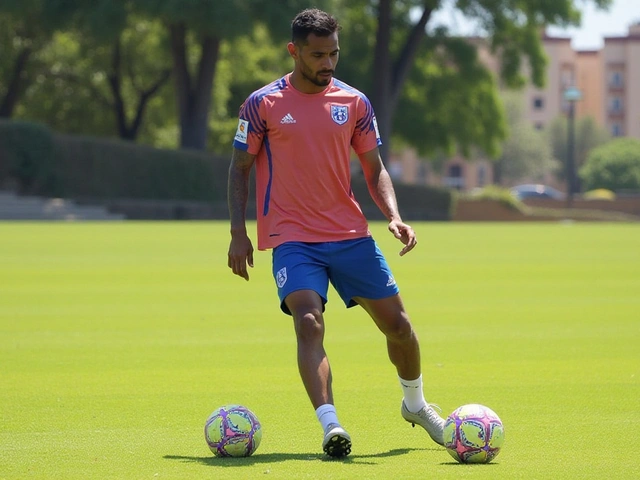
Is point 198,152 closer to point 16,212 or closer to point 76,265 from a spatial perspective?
point 16,212

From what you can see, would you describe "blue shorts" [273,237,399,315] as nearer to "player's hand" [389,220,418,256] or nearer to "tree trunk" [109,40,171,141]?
"player's hand" [389,220,418,256]

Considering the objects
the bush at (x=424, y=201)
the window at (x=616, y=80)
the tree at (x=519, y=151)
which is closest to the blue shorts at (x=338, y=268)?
the bush at (x=424, y=201)

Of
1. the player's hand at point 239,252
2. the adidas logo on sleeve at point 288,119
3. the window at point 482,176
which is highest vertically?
the adidas logo on sleeve at point 288,119

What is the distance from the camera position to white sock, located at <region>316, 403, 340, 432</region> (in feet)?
20.1

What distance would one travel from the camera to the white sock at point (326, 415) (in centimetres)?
613

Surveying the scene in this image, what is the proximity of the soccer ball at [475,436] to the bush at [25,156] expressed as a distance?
4041cm

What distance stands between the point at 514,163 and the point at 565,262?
105 metres

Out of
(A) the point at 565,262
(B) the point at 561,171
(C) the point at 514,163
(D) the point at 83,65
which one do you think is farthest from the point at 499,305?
(B) the point at 561,171

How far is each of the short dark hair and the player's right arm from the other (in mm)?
679

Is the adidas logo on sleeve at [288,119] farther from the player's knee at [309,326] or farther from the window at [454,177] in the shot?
the window at [454,177]

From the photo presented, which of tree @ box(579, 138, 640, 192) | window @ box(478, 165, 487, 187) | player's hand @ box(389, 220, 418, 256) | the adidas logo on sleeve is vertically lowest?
window @ box(478, 165, 487, 187)

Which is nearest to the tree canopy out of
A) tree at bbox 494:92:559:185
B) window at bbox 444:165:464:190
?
tree at bbox 494:92:559:185

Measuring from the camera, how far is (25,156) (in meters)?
45.2

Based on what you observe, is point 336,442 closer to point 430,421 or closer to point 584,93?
point 430,421
